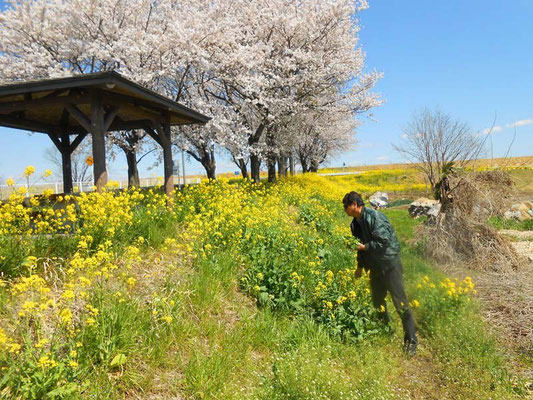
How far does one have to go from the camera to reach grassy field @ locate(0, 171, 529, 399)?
3338 millimetres

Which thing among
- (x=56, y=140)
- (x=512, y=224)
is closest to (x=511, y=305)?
(x=512, y=224)

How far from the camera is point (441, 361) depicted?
4746mm


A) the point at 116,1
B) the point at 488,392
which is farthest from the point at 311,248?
the point at 116,1

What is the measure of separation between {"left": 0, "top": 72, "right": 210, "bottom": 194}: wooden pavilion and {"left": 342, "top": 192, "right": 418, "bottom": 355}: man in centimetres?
506

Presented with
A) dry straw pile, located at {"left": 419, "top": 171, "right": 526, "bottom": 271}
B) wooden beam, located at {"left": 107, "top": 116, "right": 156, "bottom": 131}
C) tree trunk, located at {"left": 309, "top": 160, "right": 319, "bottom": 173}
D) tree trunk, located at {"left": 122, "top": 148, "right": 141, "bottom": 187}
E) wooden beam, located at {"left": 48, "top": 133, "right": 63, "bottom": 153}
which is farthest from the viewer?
tree trunk, located at {"left": 309, "top": 160, "right": 319, "bottom": 173}

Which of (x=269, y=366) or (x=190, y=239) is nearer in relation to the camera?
(x=269, y=366)

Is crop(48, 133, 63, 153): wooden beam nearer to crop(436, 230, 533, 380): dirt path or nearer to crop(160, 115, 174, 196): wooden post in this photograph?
crop(160, 115, 174, 196): wooden post

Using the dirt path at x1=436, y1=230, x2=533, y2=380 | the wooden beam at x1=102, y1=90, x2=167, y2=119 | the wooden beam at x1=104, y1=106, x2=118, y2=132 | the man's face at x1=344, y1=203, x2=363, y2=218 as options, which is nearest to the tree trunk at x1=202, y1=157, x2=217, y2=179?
the wooden beam at x1=102, y1=90, x2=167, y2=119

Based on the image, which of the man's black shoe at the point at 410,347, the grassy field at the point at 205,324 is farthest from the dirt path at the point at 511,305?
the man's black shoe at the point at 410,347

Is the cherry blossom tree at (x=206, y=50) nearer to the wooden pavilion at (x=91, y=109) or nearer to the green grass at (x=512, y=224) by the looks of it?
the wooden pavilion at (x=91, y=109)

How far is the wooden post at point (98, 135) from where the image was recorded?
7.34 metres

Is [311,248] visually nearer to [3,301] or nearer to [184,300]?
[184,300]

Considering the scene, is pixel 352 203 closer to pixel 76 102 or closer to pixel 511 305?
pixel 511 305

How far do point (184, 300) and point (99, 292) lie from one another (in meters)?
1.01
